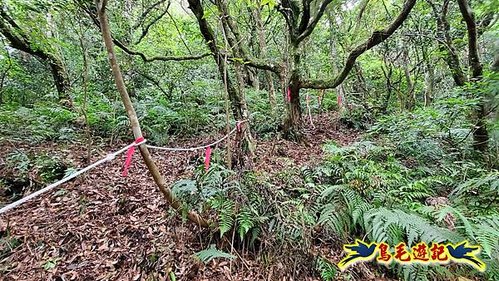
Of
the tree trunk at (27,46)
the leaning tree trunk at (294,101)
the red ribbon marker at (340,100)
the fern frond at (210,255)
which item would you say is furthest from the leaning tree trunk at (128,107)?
the red ribbon marker at (340,100)

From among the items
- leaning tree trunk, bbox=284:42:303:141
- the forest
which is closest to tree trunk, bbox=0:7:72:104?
the forest

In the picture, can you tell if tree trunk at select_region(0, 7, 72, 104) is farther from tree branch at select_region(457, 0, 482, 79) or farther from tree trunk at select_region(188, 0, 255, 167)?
tree branch at select_region(457, 0, 482, 79)

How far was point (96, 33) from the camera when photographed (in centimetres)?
720

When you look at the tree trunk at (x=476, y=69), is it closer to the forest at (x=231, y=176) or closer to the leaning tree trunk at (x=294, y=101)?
the forest at (x=231, y=176)

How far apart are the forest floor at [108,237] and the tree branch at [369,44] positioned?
2713 millimetres

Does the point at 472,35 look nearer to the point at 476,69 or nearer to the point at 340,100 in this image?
the point at 476,69

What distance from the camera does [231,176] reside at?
3406 mm

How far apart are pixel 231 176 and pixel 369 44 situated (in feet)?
12.8

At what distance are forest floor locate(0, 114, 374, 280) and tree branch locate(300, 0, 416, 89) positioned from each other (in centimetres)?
271

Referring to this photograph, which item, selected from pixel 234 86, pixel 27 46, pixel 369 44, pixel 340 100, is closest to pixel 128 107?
pixel 234 86

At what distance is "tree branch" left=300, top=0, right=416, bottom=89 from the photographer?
186 inches

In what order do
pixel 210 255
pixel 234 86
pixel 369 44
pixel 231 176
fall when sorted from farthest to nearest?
pixel 234 86, pixel 369 44, pixel 231 176, pixel 210 255

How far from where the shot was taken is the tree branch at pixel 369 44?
4.72 m

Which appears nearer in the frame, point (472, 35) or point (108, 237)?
point (108, 237)
